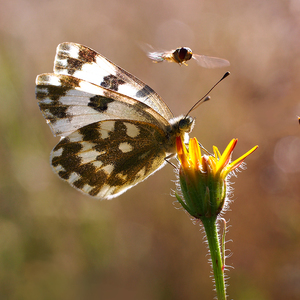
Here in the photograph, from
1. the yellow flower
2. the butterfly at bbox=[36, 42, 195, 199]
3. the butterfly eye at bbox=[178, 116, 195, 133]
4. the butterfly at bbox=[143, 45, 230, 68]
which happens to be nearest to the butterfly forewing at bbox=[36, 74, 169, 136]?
the butterfly at bbox=[36, 42, 195, 199]

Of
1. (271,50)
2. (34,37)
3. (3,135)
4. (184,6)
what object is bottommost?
(3,135)

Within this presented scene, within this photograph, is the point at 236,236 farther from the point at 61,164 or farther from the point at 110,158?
the point at 61,164

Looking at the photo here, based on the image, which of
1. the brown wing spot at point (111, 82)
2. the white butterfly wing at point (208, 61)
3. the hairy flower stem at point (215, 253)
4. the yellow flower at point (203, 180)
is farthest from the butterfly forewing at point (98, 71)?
the hairy flower stem at point (215, 253)

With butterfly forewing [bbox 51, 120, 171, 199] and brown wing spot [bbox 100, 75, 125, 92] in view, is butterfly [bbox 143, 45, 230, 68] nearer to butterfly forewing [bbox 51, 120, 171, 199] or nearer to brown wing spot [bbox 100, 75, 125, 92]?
brown wing spot [bbox 100, 75, 125, 92]

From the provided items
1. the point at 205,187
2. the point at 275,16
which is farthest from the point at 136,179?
the point at 275,16

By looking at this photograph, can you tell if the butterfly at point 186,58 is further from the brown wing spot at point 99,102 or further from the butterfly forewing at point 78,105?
the brown wing spot at point 99,102

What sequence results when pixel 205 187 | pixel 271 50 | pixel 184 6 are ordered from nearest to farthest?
pixel 205 187 → pixel 271 50 → pixel 184 6
